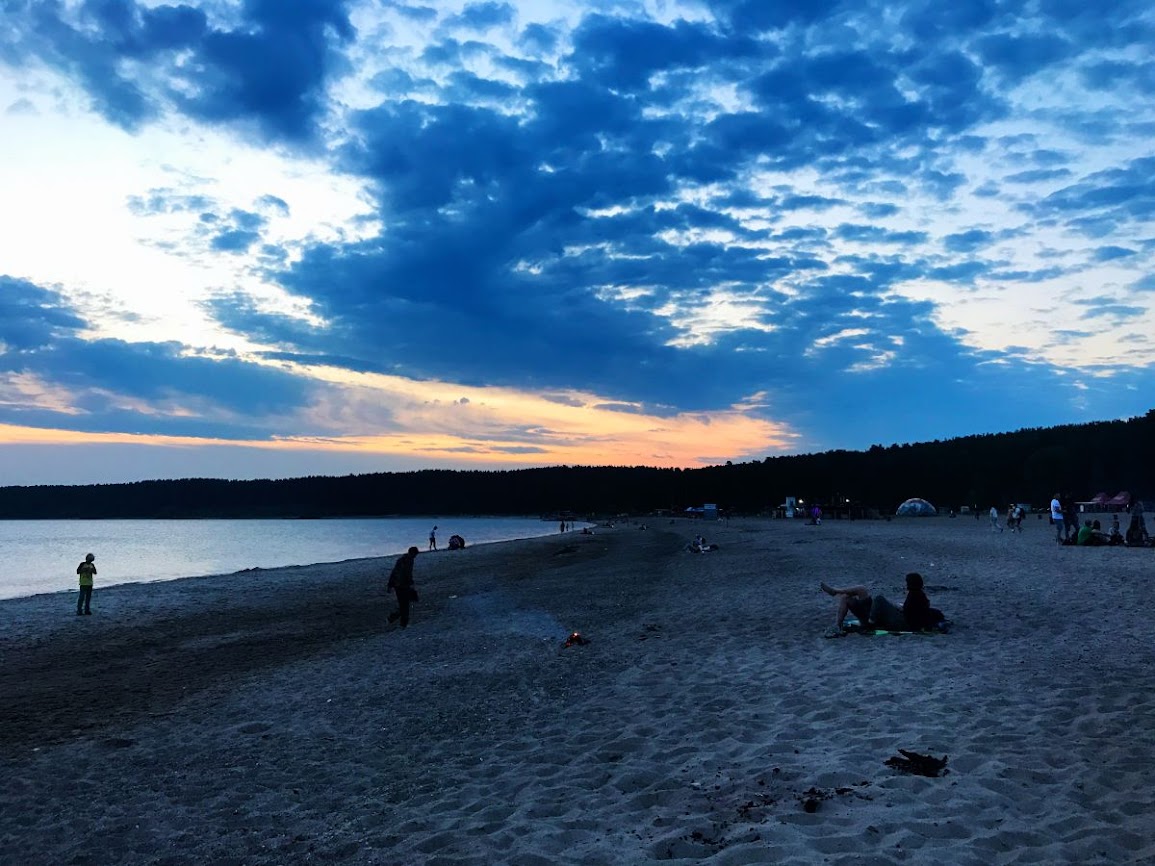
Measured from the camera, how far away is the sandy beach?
16.6ft

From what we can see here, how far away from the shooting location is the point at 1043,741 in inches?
251

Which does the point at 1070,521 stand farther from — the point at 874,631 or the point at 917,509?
the point at 917,509

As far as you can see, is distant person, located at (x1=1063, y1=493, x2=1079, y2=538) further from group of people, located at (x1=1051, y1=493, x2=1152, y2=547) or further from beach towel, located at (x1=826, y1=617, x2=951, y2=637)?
beach towel, located at (x1=826, y1=617, x2=951, y2=637)

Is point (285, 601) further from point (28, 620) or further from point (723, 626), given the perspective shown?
point (723, 626)

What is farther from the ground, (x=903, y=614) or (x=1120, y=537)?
(x=1120, y=537)

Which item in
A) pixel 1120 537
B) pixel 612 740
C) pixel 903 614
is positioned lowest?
pixel 612 740

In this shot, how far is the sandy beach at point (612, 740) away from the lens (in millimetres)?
5051

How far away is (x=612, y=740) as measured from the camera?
7.35 meters

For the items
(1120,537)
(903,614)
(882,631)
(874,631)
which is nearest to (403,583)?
(874,631)

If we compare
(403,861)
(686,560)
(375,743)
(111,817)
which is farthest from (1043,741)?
(686,560)

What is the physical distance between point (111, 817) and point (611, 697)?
16.9ft

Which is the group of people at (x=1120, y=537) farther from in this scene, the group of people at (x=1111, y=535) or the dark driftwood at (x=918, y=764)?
the dark driftwood at (x=918, y=764)

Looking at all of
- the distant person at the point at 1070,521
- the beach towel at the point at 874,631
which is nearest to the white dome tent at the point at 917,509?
the distant person at the point at 1070,521

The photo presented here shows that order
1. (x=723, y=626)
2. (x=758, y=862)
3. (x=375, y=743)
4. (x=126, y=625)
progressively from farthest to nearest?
1. (x=126, y=625)
2. (x=723, y=626)
3. (x=375, y=743)
4. (x=758, y=862)
